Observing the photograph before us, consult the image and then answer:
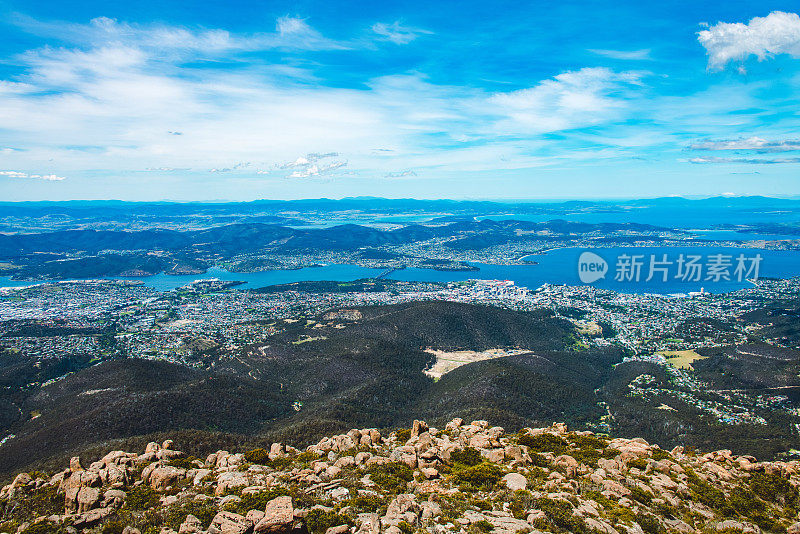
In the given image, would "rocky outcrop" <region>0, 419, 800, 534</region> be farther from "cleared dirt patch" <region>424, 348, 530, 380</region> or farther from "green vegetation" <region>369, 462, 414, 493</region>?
"cleared dirt patch" <region>424, 348, 530, 380</region>

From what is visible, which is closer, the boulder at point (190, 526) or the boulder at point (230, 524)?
the boulder at point (230, 524)

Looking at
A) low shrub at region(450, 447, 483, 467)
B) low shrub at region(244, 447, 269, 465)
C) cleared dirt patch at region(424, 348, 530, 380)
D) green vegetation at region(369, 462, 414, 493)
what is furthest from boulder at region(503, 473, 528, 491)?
cleared dirt patch at region(424, 348, 530, 380)

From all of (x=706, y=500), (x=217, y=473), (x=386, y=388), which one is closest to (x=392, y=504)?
(x=217, y=473)

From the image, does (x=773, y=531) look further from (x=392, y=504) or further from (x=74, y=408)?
(x=74, y=408)

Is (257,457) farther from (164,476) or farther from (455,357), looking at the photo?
(455,357)

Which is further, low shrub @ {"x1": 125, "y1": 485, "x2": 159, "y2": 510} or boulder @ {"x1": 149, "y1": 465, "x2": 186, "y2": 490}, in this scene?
boulder @ {"x1": 149, "y1": 465, "x2": 186, "y2": 490}

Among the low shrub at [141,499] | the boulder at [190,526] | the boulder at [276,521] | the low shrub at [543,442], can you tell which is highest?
the boulder at [276,521]

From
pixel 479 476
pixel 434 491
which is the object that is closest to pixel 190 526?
pixel 434 491

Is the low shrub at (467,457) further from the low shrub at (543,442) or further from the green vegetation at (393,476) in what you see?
the low shrub at (543,442)

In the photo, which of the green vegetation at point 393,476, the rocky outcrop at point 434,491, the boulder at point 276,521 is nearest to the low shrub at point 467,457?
the rocky outcrop at point 434,491

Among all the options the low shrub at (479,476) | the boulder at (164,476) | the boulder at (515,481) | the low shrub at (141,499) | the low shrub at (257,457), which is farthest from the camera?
the low shrub at (257,457)

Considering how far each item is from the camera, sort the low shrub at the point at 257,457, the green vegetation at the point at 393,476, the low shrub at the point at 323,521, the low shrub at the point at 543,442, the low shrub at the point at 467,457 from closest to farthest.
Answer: the low shrub at the point at 323,521 < the green vegetation at the point at 393,476 < the low shrub at the point at 467,457 < the low shrub at the point at 257,457 < the low shrub at the point at 543,442

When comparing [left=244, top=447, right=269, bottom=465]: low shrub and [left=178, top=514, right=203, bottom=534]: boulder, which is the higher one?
[left=178, top=514, right=203, bottom=534]: boulder
